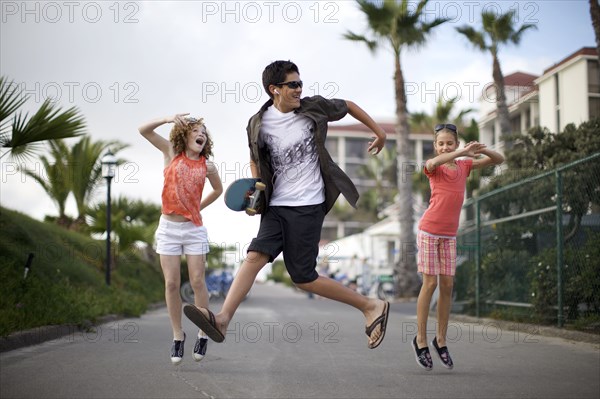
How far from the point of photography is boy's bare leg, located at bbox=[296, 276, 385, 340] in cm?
498

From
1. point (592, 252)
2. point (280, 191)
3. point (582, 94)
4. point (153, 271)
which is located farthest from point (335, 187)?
point (582, 94)

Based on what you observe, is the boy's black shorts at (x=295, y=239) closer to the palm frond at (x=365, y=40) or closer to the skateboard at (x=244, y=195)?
the skateboard at (x=244, y=195)

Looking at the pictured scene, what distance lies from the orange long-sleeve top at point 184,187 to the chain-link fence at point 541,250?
4270 millimetres

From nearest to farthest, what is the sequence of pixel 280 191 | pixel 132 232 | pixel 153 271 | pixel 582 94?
pixel 280 191
pixel 132 232
pixel 153 271
pixel 582 94

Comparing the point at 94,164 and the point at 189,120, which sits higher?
the point at 94,164

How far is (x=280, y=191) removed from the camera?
4973 mm

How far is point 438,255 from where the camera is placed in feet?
19.3

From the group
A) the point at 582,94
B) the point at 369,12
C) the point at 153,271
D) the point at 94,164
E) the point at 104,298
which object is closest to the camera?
the point at 104,298

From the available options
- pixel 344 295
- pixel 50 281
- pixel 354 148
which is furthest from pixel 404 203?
pixel 354 148

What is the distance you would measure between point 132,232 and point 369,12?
10667mm

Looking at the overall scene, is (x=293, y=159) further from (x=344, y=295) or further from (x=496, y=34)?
(x=496, y=34)

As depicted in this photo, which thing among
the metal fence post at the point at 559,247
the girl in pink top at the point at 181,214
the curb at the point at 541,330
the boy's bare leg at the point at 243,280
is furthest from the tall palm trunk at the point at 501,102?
the boy's bare leg at the point at 243,280

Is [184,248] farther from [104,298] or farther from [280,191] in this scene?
[104,298]

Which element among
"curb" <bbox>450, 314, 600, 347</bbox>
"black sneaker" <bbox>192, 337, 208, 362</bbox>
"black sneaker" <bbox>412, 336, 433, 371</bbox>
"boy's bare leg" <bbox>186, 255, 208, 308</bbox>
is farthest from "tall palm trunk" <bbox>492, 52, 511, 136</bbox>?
"black sneaker" <bbox>192, 337, 208, 362</bbox>
